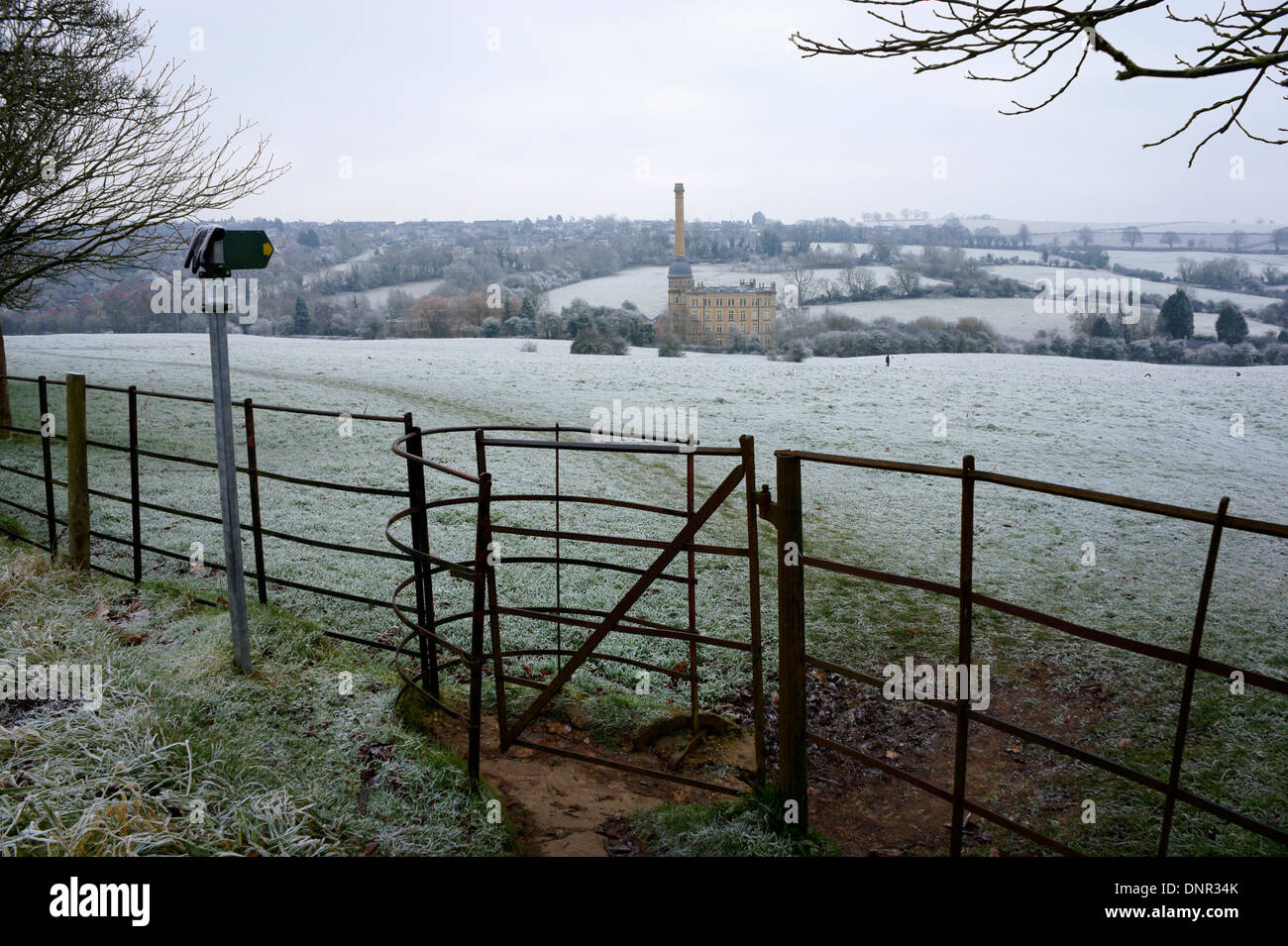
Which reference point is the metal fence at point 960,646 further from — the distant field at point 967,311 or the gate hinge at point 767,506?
the distant field at point 967,311

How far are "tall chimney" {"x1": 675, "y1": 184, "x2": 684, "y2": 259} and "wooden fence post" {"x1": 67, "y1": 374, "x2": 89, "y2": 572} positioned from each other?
53.4 meters

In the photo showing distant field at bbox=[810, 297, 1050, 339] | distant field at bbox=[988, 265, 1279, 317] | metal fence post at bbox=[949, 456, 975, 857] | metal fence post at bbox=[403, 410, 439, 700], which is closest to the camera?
metal fence post at bbox=[949, 456, 975, 857]

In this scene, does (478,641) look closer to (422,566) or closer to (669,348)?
(422,566)

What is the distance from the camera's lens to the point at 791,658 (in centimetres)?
390

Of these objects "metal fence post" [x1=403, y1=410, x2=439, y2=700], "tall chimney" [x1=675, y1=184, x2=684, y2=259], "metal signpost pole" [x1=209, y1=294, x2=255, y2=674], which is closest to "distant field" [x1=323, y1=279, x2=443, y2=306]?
"tall chimney" [x1=675, y1=184, x2=684, y2=259]

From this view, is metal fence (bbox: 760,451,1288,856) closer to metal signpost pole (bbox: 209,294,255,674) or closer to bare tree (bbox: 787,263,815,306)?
metal signpost pole (bbox: 209,294,255,674)

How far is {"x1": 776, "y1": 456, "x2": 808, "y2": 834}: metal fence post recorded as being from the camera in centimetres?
380

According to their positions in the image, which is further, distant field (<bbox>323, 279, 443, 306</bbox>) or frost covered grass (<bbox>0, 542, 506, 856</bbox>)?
distant field (<bbox>323, 279, 443, 306</bbox>)

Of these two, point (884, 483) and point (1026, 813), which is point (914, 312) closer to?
point (884, 483)

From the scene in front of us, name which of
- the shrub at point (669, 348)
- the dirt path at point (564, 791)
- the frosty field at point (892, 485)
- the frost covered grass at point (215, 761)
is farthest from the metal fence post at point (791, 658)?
the shrub at point (669, 348)

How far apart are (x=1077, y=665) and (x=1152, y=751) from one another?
153 centimetres

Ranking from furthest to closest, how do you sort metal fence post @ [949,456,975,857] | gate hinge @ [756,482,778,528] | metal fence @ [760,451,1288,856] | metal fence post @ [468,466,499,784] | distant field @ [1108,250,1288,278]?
distant field @ [1108,250,1288,278]
metal fence post @ [468,466,499,784]
gate hinge @ [756,482,778,528]
metal fence post @ [949,456,975,857]
metal fence @ [760,451,1288,856]

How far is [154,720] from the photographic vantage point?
13.5 ft

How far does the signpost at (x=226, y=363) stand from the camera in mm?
4723
